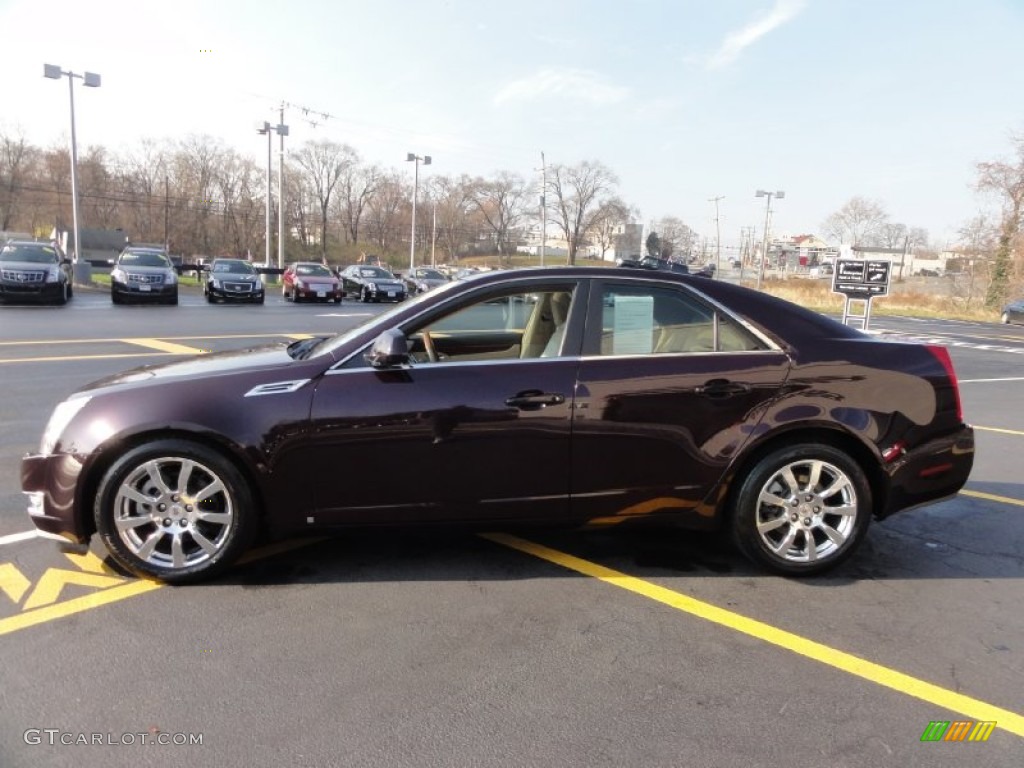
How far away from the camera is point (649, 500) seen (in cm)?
354

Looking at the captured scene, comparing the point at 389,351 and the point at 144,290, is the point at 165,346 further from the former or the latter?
the point at 144,290

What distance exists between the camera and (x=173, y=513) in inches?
131

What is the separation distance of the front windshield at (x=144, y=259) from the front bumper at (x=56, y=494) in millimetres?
20045

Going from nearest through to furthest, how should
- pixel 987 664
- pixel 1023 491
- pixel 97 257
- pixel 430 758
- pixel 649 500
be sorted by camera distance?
1. pixel 430 758
2. pixel 987 664
3. pixel 649 500
4. pixel 1023 491
5. pixel 97 257

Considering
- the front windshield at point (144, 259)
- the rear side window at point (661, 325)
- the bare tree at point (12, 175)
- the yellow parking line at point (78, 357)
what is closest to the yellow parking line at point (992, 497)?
the rear side window at point (661, 325)

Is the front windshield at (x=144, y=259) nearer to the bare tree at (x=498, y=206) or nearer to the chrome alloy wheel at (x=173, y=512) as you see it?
the chrome alloy wheel at (x=173, y=512)

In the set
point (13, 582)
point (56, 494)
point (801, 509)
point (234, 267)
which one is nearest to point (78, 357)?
point (13, 582)

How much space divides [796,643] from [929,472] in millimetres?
1398

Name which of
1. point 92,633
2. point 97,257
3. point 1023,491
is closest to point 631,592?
point 92,633

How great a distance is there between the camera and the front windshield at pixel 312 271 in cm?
2647

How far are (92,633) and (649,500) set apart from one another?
103 inches

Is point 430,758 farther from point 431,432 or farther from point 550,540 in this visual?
point 550,540

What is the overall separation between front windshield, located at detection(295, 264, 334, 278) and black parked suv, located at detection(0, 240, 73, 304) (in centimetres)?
830

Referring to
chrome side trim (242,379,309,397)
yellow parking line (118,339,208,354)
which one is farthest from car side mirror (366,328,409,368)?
yellow parking line (118,339,208,354)
